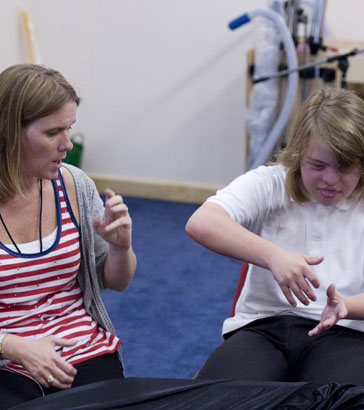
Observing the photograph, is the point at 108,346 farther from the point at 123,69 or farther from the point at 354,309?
the point at 123,69

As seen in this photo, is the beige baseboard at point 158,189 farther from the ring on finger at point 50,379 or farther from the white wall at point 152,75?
the ring on finger at point 50,379

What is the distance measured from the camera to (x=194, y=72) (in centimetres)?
383

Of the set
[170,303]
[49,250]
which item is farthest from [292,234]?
[170,303]

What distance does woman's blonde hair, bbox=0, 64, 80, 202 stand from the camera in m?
1.34

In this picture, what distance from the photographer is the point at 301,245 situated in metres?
1.49

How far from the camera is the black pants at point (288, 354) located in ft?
4.35

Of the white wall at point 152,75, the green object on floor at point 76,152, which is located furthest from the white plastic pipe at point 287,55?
the green object on floor at point 76,152

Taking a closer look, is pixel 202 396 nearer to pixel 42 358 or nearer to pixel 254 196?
pixel 42 358

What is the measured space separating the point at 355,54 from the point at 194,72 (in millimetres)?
999

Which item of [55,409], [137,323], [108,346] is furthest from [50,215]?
[137,323]

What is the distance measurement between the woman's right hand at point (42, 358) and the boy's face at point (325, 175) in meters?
0.57

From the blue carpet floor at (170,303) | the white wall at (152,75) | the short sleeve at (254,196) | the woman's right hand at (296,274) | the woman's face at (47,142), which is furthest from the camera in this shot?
the white wall at (152,75)

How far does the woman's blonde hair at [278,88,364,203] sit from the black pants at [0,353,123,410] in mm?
516

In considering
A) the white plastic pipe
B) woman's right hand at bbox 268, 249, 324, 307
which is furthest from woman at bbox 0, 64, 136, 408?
the white plastic pipe
